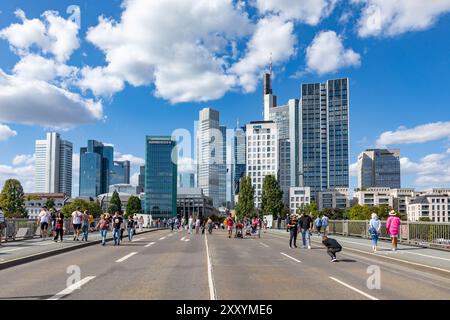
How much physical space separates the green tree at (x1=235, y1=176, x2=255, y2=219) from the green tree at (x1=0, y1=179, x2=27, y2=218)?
1902 inches

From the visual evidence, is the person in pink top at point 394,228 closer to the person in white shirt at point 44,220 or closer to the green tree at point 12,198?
the person in white shirt at point 44,220

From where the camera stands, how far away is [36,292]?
406 inches

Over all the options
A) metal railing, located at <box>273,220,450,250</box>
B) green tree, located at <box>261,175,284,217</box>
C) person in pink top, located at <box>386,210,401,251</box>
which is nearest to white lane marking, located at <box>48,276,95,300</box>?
person in pink top, located at <box>386,210,401,251</box>

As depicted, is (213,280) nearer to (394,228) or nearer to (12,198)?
(394,228)

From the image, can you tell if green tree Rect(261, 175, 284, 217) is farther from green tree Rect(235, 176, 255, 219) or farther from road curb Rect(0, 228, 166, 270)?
road curb Rect(0, 228, 166, 270)

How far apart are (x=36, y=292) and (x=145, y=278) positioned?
9.94ft

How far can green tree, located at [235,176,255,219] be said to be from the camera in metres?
103

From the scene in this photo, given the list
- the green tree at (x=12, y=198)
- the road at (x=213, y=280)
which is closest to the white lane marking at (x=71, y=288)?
the road at (x=213, y=280)

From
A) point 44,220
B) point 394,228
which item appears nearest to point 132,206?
point 44,220

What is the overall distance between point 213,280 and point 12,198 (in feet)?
340

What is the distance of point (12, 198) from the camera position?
104 meters

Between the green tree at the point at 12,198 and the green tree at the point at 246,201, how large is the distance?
48.3m
